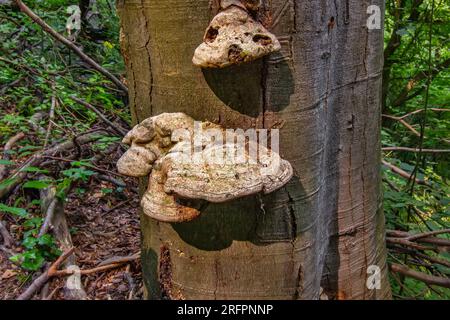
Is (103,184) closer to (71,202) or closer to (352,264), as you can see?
(71,202)

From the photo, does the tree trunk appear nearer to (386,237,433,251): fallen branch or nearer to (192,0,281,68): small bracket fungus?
(192,0,281,68): small bracket fungus

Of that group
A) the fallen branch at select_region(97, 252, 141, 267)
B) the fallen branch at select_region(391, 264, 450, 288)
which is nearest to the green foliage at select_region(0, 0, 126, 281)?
the fallen branch at select_region(97, 252, 141, 267)

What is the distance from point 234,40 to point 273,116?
0.30m

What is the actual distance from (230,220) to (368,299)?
3.27 feet

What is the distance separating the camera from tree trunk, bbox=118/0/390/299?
1.23 meters

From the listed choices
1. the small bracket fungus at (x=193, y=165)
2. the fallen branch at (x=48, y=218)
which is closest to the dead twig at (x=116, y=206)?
the fallen branch at (x=48, y=218)

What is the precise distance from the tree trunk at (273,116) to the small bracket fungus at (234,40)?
8 cm

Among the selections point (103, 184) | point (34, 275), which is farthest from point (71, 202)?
point (34, 275)

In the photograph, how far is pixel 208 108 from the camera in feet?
4.16

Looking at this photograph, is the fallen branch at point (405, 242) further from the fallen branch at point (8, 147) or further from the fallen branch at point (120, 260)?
the fallen branch at point (8, 147)

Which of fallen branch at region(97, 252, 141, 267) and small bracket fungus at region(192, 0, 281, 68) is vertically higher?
small bracket fungus at region(192, 0, 281, 68)

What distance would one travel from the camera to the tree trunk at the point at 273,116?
1229 millimetres

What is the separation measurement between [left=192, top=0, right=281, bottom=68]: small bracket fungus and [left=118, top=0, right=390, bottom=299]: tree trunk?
0.08m

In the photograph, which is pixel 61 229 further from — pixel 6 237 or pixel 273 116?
pixel 273 116
